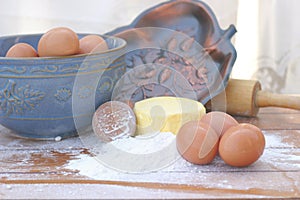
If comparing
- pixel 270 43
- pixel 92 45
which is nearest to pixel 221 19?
pixel 270 43

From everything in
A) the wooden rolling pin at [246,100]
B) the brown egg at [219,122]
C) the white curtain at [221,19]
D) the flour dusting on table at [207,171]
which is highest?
the white curtain at [221,19]

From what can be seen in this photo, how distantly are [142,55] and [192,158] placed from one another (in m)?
0.40

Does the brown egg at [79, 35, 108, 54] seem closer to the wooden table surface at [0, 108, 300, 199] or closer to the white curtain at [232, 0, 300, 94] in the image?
the wooden table surface at [0, 108, 300, 199]

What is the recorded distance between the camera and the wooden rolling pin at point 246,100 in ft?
3.11

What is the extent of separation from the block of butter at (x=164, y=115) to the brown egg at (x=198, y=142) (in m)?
0.10

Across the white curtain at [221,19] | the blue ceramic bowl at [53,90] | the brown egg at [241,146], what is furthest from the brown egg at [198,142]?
the white curtain at [221,19]

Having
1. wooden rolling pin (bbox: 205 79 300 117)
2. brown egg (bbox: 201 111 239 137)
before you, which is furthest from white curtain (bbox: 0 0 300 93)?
brown egg (bbox: 201 111 239 137)

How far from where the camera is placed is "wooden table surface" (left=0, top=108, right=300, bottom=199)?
62 centimetres

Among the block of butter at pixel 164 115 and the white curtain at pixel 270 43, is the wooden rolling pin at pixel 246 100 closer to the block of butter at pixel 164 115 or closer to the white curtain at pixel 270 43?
the block of butter at pixel 164 115

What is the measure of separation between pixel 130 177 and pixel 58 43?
0.87 ft

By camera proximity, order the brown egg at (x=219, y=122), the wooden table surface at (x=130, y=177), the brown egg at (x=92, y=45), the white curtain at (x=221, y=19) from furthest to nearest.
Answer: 1. the white curtain at (x=221, y=19)
2. the brown egg at (x=92, y=45)
3. the brown egg at (x=219, y=122)
4. the wooden table surface at (x=130, y=177)

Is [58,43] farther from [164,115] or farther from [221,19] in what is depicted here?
[221,19]

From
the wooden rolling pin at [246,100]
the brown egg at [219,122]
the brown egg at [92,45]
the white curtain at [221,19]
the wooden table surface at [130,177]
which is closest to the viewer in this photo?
the wooden table surface at [130,177]

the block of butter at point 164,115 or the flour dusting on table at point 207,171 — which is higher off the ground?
the block of butter at point 164,115
